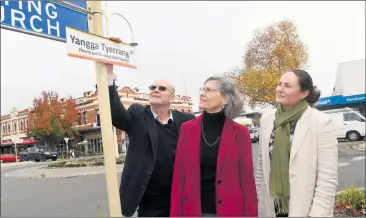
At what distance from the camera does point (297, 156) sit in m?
2.32

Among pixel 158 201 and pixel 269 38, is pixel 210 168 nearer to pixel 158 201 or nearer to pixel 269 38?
pixel 158 201

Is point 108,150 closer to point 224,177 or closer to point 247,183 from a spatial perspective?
point 224,177

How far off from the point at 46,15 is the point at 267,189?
1848 millimetres

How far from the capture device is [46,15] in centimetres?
206

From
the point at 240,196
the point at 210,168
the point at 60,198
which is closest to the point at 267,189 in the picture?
the point at 240,196

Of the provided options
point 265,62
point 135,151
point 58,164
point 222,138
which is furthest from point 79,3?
point 58,164

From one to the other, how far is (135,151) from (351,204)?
4275 millimetres

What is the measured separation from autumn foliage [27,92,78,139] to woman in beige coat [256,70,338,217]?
1541 cm

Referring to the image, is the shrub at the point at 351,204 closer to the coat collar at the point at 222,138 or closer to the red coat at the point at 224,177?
the red coat at the point at 224,177

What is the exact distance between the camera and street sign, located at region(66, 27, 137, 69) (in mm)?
1858

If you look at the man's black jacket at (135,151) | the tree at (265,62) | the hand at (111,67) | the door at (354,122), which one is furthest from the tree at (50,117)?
the door at (354,122)

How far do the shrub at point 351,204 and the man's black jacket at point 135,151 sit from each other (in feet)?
12.9

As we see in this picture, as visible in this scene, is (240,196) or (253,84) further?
(253,84)

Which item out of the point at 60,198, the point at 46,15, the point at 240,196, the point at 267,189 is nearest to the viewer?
the point at 46,15
